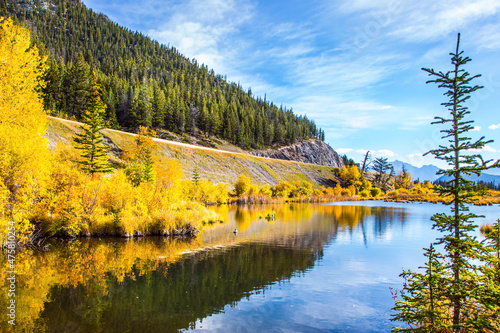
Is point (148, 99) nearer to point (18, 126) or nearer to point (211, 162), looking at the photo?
point (211, 162)

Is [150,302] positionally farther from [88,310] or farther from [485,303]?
[485,303]

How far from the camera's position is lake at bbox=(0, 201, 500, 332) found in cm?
910

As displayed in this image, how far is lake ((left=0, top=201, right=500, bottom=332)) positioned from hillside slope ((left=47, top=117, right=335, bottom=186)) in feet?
120

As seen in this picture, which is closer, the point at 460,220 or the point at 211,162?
the point at 460,220

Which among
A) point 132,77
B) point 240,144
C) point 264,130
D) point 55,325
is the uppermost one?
point 132,77

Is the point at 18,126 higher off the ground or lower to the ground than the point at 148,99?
lower

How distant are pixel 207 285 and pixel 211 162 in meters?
63.9

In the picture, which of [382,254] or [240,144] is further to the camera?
[240,144]

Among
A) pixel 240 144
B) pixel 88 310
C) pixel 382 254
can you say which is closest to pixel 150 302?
pixel 88 310

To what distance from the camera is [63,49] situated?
164125 millimetres

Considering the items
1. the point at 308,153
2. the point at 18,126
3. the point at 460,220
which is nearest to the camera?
the point at 460,220

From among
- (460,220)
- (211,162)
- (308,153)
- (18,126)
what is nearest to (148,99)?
(211,162)

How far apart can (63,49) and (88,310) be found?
196595mm

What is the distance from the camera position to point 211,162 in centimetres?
7538
